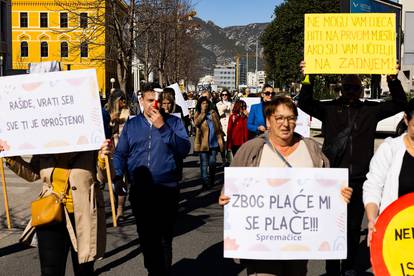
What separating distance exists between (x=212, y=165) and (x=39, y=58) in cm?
8734

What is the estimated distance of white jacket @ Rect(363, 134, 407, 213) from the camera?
12.8 feet

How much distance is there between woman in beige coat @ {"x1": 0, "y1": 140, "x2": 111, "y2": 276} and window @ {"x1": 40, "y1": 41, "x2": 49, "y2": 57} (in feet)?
303

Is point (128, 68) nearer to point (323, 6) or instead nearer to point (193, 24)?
point (193, 24)

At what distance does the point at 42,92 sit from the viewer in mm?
4746

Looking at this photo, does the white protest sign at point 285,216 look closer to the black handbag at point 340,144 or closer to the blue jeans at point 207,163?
the black handbag at point 340,144

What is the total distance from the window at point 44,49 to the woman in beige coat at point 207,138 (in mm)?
85765

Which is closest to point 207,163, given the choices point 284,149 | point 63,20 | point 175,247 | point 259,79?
point 175,247

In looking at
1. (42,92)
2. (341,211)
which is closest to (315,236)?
(341,211)

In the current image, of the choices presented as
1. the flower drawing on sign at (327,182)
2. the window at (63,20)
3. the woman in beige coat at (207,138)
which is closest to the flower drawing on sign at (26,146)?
the flower drawing on sign at (327,182)

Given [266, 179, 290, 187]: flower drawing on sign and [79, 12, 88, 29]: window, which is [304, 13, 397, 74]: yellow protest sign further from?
[79, 12, 88, 29]: window

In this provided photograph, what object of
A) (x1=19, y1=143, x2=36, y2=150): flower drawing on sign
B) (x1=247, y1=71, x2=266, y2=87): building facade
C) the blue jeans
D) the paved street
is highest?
(x1=247, y1=71, x2=266, y2=87): building facade

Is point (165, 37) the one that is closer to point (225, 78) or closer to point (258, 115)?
point (258, 115)

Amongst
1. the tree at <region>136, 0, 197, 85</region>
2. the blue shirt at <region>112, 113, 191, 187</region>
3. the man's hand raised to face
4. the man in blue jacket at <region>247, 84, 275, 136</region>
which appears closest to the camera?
the man's hand raised to face

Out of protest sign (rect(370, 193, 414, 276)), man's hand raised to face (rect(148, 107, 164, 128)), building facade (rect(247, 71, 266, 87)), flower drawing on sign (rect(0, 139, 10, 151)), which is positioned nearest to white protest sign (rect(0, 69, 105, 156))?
flower drawing on sign (rect(0, 139, 10, 151))
